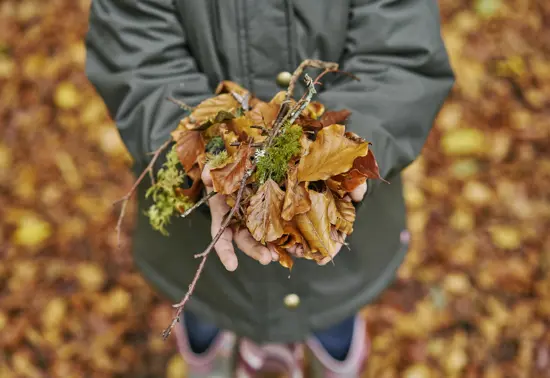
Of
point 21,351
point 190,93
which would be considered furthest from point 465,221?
point 21,351

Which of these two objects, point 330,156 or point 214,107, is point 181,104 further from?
point 330,156

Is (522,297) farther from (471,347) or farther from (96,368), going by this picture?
(96,368)

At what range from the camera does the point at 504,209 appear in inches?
77.4

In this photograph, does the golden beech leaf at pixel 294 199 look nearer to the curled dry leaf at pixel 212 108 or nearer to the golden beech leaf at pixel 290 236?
the golden beech leaf at pixel 290 236

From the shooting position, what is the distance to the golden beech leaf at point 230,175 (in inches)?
29.0

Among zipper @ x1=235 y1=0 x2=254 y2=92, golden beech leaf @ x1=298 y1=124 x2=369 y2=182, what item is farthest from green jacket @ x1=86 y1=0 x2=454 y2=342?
golden beech leaf @ x1=298 y1=124 x2=369 y2=182

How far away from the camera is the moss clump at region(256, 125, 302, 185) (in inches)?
29.2

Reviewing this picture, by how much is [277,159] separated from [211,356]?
999 mm

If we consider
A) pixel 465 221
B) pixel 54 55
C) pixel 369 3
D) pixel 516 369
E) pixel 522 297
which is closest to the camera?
pixel 369 3

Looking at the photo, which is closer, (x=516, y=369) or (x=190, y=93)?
(x=190, y=93)

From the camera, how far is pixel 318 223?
0.74m

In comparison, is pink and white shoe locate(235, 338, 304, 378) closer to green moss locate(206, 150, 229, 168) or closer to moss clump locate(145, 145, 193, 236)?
moss clump locate(145, 145, 193, 236)

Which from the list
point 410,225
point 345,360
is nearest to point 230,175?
point 345,360

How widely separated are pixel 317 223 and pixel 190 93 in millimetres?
437
